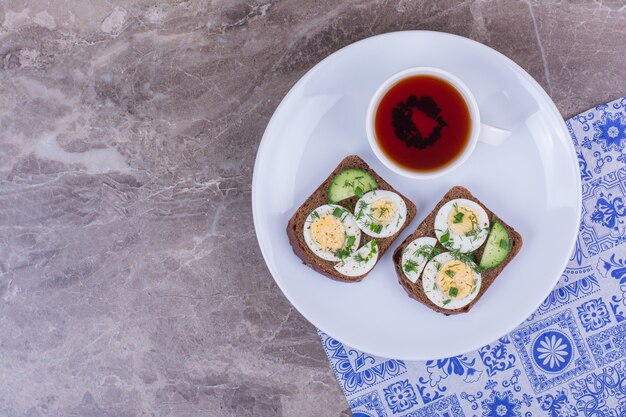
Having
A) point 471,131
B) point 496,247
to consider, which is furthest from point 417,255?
point 471,131

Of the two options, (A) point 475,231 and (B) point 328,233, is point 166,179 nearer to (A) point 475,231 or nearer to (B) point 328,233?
(B) point 328,233

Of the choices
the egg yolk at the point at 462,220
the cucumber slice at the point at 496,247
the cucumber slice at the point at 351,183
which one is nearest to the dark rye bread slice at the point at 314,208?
the cucumber slice at the point at 351,183

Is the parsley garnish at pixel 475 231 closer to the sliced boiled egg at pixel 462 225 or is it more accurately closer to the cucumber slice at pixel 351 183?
the sliced boiled egg at pixel 462 225

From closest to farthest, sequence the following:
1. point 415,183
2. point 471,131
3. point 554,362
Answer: point 471,131 → point 415,183 → point 554,362

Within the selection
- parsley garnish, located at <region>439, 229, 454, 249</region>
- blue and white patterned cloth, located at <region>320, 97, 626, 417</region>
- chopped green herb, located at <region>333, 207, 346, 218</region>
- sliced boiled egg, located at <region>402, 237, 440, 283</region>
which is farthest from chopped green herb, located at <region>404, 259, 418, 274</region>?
blue and white patterned cloth, located at <region>320, 97, 626, 417</region>

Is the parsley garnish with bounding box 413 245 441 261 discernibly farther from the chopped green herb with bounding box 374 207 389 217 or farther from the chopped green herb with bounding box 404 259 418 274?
the chopped green herb with bounding box 374 207 389 217
